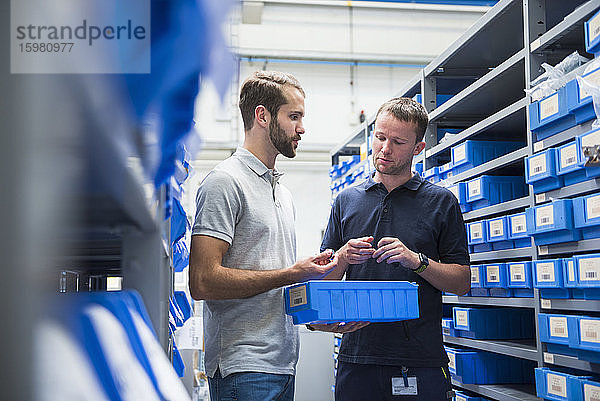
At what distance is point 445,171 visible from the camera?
3264mm

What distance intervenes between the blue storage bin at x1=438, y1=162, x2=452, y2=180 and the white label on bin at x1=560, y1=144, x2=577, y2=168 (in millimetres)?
Answer: 1088

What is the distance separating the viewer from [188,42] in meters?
0.38

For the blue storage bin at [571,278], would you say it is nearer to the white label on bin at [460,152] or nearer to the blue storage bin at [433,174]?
the white label on bin at [460,152]

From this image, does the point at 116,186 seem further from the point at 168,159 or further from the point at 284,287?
the point at 284,287

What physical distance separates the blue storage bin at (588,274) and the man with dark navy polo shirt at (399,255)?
0.33m

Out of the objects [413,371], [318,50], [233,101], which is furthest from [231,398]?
[318,50]

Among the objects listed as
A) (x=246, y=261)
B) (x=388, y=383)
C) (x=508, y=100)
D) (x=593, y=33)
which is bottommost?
(x=388, y=383)

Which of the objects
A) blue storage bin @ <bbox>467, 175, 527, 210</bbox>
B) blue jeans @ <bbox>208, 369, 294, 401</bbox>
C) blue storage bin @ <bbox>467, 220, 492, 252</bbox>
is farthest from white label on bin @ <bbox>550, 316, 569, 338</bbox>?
blue jeans @ <bbox>208, 369, 294, 401</bbox>

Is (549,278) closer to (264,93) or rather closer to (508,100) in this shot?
(264,93)

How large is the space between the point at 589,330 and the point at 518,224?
25.8 inches

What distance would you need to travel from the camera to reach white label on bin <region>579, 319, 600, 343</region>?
1.88m

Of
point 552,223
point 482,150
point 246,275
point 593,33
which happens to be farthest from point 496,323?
point 246,275

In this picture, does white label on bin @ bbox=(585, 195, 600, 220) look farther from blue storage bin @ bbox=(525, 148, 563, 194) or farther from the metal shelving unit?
blue storage bin @ bbox=(525, 148, 563, 194)

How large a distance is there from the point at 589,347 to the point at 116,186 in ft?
5.64
